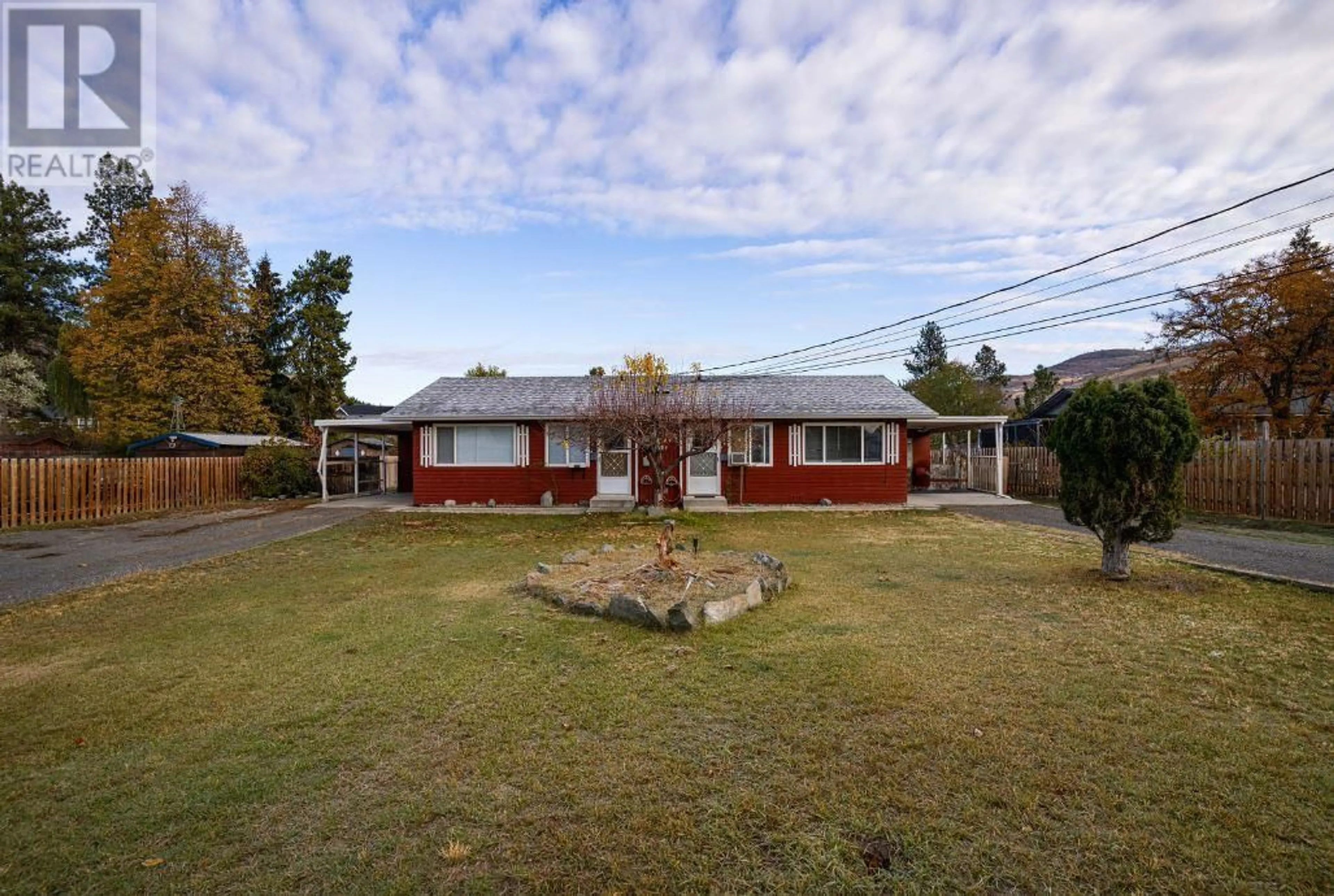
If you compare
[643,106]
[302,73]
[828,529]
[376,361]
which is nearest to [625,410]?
[828,529]

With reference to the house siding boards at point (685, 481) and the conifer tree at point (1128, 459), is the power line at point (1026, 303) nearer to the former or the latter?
the house siding boards at point (685, 481)

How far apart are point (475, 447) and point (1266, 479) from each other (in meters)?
19.0

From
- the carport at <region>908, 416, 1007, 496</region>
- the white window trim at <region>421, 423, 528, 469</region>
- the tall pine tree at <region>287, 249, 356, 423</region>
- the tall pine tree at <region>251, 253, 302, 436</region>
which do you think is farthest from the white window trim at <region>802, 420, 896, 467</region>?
the tall pine tree at <region>287, 249, 356, 423</region>

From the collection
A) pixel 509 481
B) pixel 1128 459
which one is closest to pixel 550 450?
pixel 509 481

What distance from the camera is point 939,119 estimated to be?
13.2m

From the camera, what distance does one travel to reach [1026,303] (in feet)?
63.6

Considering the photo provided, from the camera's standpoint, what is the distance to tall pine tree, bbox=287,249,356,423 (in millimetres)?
33688

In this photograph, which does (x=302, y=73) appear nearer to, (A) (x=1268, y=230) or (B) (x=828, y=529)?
(B) (x=828, y=529)

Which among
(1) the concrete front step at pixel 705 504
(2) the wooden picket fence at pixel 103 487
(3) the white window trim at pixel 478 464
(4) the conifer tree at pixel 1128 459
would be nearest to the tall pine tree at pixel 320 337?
(2) the wooden picket fence at pixel 103 487

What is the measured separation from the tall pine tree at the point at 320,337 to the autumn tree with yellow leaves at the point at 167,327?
7.38m

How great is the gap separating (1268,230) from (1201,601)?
12849mm

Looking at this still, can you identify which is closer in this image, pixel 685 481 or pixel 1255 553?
pixel 1255 553

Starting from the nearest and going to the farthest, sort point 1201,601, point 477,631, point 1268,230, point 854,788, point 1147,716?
1. point 854,788
2. point 1147,716
3. point 477,631
4. point 1201,601
5. point 1268,230

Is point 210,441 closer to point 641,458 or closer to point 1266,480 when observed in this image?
point 641,458
